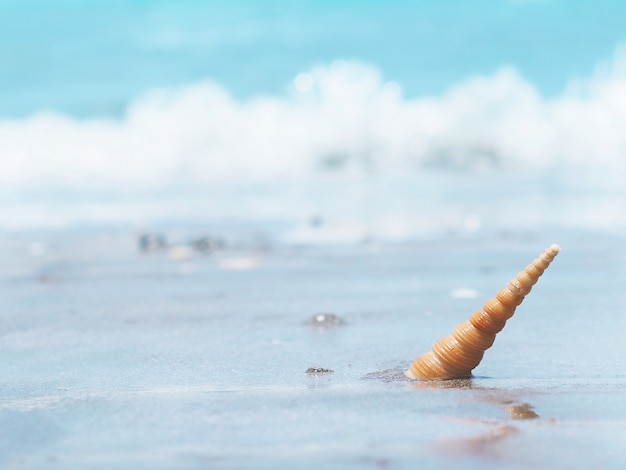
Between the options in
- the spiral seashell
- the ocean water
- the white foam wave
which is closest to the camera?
the ocean water

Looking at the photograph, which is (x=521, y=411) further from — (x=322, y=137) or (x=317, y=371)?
(x=322, y=137)

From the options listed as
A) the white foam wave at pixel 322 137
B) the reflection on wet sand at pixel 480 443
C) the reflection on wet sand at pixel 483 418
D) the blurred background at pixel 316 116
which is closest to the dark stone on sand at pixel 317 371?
the reflection on wet sand at pixel 483 418

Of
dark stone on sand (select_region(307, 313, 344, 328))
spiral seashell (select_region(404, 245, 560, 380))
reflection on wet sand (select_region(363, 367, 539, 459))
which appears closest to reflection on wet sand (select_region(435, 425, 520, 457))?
reflection on wet sand (select_region(363, 367, 539, 459))

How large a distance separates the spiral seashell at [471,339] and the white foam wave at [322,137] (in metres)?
11.1

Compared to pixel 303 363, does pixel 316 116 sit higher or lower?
higher

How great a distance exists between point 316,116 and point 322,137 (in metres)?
1.08

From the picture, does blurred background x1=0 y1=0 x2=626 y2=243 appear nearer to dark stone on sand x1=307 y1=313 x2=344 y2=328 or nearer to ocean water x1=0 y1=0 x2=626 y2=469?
ocean water x1=0 y1=0 x2=626 y2=469

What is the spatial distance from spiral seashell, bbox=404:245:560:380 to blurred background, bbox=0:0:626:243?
4832 mm

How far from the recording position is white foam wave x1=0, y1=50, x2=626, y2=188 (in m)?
15.9

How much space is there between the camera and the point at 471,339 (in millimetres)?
3039

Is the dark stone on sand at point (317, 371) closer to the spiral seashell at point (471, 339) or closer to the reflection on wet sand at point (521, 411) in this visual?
the spiral seashell at point (471, 339)

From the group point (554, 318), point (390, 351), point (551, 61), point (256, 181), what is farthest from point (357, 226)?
point (551, 61)

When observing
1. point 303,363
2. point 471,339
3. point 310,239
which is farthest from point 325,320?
point 310,239

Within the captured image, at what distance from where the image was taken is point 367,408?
2.74m
